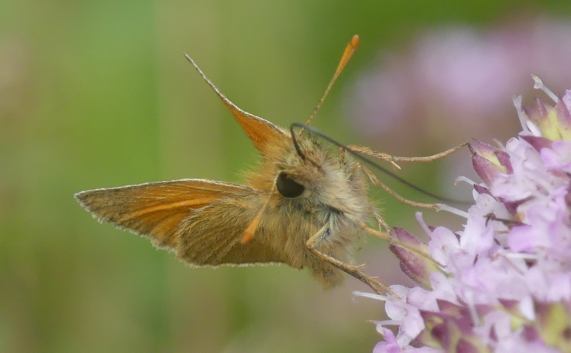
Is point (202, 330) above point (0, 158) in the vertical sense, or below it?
below

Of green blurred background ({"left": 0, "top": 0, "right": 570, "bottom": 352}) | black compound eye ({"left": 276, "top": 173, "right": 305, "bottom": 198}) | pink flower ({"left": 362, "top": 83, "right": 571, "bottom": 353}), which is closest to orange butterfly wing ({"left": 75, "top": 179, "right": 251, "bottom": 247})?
black compound eye ({"left": 276, "top": 173, "right": 305, "bottom": 198})

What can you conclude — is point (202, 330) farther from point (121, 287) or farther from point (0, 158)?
point (0, 158)

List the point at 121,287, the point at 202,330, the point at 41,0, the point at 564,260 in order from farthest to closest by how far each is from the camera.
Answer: the point at 41,0
the point at 121,287
the point at 202,330
the point at 564,260

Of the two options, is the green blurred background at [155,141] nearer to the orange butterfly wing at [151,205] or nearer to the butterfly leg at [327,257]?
the orange butterfly wing at [151,205]

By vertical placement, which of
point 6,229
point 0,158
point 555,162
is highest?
point 555,162

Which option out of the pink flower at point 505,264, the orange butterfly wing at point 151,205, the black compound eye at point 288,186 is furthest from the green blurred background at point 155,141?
the pink flower at point 505,264

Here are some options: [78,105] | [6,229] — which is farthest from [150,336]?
[78,105]

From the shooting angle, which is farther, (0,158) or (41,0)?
(41,0)

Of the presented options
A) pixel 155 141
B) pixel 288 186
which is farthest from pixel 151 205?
pixel 155 141
